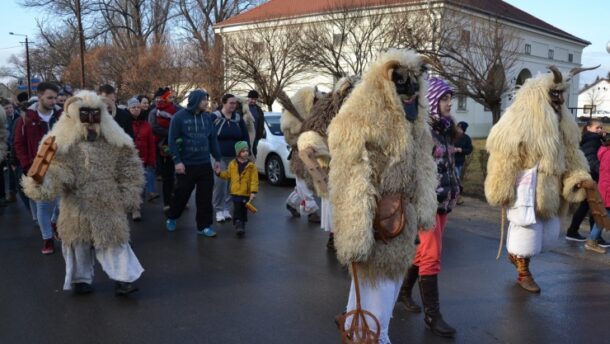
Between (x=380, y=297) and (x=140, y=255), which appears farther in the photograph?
(x=140, y=255)

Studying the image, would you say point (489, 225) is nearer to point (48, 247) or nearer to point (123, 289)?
point (123, 289)

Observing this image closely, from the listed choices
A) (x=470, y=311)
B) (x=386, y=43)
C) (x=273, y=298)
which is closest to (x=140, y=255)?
(x=273, y=298)

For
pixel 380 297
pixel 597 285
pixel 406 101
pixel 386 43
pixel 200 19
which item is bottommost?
pixel 597 285

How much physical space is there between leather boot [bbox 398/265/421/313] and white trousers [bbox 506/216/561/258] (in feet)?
4.20

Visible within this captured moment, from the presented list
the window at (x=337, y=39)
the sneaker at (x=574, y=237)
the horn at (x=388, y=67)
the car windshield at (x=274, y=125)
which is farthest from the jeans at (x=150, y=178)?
the window at (x=337, y=39)

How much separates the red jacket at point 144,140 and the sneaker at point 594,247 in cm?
668

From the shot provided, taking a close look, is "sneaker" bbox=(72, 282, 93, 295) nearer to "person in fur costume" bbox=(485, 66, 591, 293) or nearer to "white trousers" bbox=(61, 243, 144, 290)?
"white trousers" bbox=(61, 243, 144, 290)

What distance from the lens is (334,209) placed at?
342cm

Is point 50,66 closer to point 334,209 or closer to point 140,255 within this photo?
point 140,255

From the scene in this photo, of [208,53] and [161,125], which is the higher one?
[208,53]

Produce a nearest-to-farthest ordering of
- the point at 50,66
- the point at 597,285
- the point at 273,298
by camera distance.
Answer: the point at 273,298
the point at 597,285
the point at 50,66

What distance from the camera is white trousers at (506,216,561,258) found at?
5.30 m

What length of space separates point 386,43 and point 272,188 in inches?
377

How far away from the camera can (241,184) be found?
761cm
